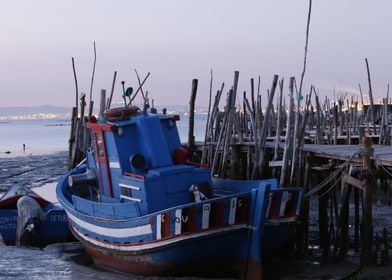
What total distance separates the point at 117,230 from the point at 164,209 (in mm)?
1033

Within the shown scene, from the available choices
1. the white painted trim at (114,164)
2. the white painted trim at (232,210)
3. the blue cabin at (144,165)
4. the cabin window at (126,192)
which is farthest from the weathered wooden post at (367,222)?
the white painted trim at (114,164)

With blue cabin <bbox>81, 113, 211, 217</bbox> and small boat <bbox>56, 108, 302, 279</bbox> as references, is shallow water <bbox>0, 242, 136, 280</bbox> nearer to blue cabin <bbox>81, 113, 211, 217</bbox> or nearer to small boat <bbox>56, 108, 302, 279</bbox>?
small boat <bbox>56, 108, 302, 279</bbox>

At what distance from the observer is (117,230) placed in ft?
39.3

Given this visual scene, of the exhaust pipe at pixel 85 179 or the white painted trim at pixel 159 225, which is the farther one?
the exhaust pipe at pixel 85 179

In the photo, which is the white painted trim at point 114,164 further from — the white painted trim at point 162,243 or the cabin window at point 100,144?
the white painted trim at point 162,243

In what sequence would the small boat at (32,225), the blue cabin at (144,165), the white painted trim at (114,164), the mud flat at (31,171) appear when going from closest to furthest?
the blue cabin at (144,165) < the white painted trim at (114,164) < the small boat at (32,225) < the mud flat at (31,171)

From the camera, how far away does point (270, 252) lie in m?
12.0

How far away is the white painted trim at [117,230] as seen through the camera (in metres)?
11.3

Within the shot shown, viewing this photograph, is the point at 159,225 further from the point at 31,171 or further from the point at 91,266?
the point at 31,171

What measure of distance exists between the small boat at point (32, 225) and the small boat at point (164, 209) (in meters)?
2.90

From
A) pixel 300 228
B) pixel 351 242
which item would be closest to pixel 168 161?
pixel 300 228

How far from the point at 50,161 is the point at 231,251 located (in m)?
37.6

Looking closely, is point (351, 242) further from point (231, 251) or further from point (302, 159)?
point (231, 251)

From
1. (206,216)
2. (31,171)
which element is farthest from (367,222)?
(31,171)
